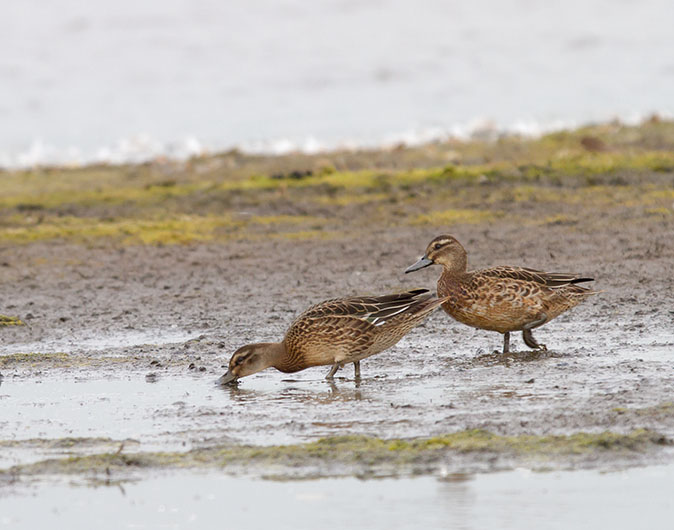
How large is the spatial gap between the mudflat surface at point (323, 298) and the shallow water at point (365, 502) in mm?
241

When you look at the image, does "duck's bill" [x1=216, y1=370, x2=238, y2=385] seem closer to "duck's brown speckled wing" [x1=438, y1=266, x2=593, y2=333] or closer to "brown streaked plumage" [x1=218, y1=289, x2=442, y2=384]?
"brown streaked plumage" [x1=218, y1=289, x2=442, y2=384]

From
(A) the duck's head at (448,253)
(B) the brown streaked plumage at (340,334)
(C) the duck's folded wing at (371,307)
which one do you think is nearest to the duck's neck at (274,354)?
(B) the brown streaked plumage at (340,334)

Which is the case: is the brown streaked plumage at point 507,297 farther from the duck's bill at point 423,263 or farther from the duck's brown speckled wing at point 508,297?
the duck's bill at point 423,263

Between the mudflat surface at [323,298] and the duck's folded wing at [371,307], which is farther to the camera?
the duck's folded wing at [371,307]

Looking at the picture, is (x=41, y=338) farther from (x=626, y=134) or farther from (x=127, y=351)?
(x=626, y=134)

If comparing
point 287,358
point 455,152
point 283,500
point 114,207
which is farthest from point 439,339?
point 455,152

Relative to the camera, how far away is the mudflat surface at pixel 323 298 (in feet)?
24.5

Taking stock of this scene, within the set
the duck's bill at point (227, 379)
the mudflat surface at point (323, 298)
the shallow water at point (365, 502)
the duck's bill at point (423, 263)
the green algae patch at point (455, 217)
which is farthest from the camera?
the green algae patch at point (455, 217)

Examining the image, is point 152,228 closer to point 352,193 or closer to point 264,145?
point 352,193

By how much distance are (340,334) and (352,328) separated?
10cm

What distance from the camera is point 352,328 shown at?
372 inches

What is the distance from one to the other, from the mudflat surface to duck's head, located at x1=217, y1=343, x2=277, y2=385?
0.13m

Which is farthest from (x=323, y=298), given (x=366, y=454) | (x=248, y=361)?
(x=366, y=454)

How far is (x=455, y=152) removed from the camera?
19078 millimetres
